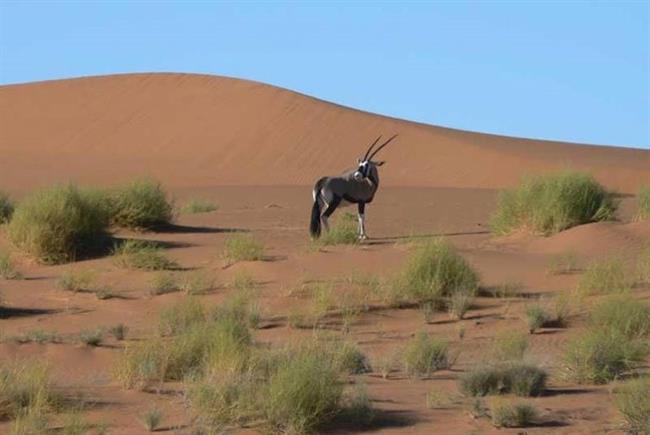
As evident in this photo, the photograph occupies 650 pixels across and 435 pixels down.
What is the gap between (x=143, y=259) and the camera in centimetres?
2317

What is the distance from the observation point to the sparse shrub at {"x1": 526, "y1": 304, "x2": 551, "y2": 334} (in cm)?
1762

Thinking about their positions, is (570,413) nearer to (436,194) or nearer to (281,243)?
(281,243)

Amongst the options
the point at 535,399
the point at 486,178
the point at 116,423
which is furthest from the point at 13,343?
the point at 486,178

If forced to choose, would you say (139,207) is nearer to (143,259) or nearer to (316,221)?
(316,221)

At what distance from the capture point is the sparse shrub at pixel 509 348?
598 inches

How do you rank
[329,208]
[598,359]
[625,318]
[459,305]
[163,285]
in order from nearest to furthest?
[598,359], [625,318], [459,305], [163,285], [329,208]

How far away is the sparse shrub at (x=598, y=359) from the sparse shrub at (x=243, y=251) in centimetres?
924

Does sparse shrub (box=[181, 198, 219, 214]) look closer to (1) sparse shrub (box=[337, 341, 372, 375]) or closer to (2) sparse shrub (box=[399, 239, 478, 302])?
(2) sparse shrub (box=[399, 239, 478, 302])

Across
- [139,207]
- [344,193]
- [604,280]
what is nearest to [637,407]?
[604,280]

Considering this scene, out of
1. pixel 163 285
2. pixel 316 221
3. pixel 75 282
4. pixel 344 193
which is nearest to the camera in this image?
pixel 163 285

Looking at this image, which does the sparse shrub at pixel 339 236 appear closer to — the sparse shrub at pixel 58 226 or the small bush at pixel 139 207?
the sparse shrub at pixel 58 226

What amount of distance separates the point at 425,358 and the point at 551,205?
12.4 metres

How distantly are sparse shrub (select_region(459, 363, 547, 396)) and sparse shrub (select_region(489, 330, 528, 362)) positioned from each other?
1.22 m

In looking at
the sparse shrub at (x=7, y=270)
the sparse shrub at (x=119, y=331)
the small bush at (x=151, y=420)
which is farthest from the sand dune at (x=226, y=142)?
the small bush at (x=151, y=420)
